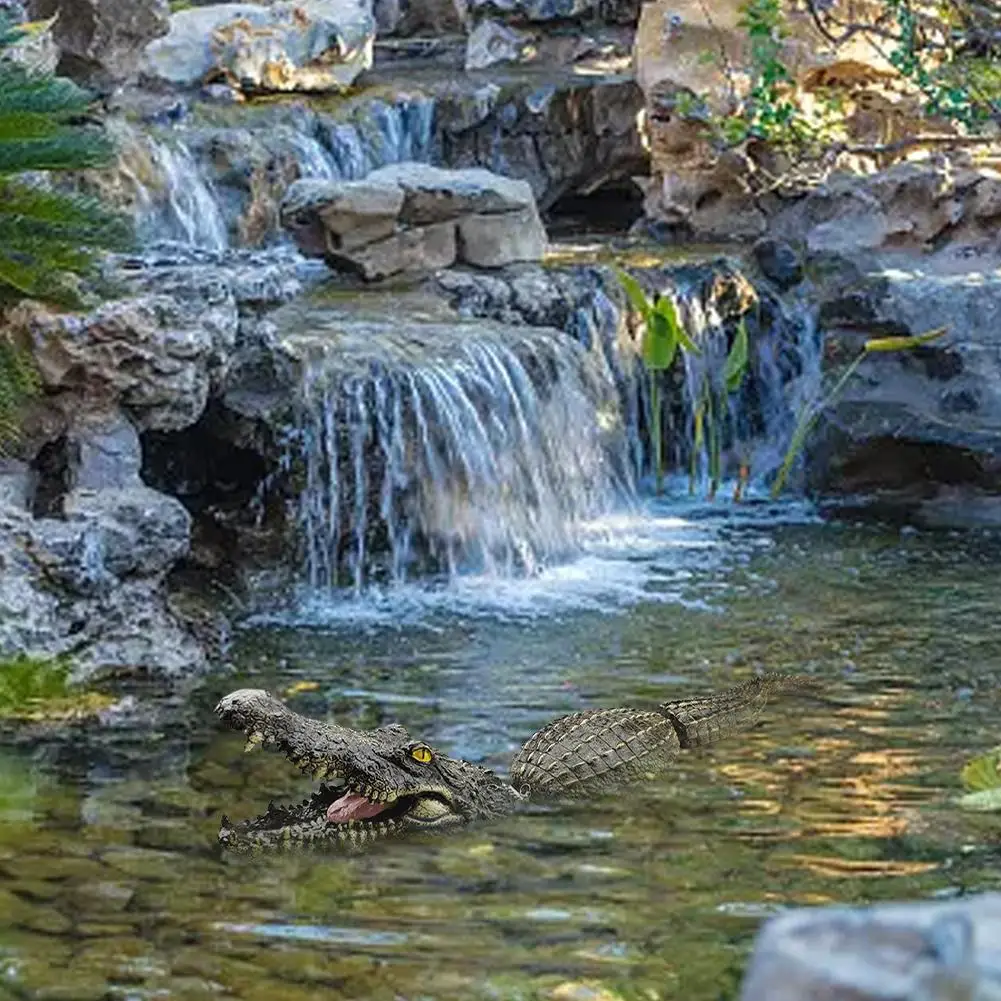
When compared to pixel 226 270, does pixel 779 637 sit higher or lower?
lower

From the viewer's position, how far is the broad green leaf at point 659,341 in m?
12.7

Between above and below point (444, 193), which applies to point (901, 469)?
below

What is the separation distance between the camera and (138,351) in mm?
9312

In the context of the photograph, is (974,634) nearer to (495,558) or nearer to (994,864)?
(495,558)

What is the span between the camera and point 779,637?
945 cm

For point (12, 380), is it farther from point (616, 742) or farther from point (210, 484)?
point (616, 742)

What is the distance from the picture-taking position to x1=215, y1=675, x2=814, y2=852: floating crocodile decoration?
6.24 metres

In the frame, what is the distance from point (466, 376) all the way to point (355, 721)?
4.01 meters

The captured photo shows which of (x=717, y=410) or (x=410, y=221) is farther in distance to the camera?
(x=717, y=410)

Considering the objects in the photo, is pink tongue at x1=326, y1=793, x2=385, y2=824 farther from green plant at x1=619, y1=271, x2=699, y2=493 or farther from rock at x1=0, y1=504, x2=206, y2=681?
green plant at x1=619, y1=271, x2=699, y2=493

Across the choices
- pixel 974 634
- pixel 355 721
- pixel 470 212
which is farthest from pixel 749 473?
pixel 355 721

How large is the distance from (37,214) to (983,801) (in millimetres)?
4646

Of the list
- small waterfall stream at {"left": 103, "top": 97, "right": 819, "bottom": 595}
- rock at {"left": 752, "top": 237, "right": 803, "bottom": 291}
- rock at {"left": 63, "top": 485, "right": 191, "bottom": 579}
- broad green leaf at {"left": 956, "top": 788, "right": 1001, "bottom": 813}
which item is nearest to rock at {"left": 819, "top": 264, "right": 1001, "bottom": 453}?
small waterfall stream at {"left": 103, "top": 97, "right": 819, "bottom": 595}

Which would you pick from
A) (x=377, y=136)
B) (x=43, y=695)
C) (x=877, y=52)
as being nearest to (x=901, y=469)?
(x=877, y=52)
